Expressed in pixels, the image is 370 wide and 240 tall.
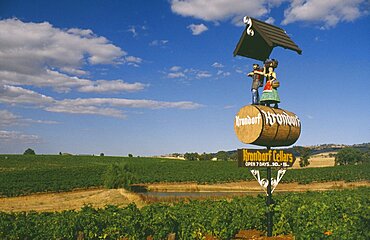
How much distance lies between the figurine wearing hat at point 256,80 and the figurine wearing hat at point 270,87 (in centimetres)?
14

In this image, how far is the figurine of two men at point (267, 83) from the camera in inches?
381

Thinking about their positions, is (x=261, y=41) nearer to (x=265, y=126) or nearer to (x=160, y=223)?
(x=265, y=126)

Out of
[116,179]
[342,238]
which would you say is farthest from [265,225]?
[116,179]

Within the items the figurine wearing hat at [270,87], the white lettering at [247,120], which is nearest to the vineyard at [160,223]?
the white lettering at [247,120]

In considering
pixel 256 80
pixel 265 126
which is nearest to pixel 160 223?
pixel 265 126

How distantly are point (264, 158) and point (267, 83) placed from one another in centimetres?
197

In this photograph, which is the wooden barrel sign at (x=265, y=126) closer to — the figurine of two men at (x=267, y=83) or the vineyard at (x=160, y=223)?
the figurine of two men at (x=267, y=83)

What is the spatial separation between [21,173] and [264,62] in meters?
54.8

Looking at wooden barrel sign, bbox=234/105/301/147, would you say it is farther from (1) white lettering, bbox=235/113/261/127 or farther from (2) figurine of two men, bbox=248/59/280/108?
(2) figurine of two men, bbox=248/59/280/108

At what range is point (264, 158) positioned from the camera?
9.30m

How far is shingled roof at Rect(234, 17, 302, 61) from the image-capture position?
31.8 feet

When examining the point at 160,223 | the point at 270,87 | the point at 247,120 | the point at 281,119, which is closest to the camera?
the point at 247,120

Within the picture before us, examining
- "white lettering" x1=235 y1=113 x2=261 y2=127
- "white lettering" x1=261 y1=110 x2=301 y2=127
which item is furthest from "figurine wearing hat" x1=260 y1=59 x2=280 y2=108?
"white lettering" x1=235 y1=113 x2=261 y2=127

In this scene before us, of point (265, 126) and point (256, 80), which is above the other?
point (256, 80)
